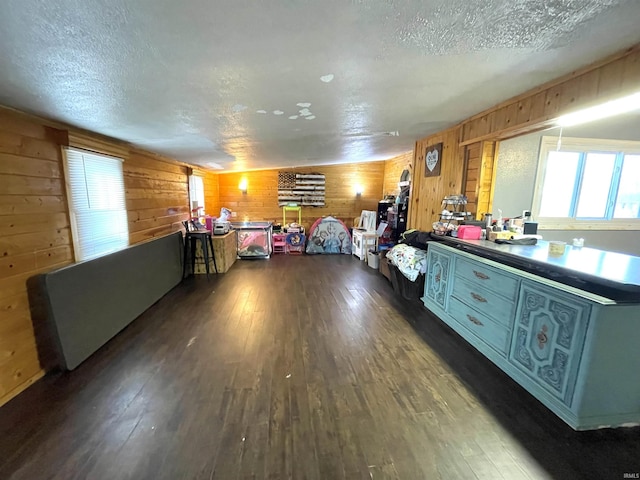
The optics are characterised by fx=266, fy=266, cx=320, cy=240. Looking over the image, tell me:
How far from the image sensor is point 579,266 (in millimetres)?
1708

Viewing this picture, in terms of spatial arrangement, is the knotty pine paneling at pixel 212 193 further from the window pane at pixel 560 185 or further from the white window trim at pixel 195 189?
the window pane at pixel 560 185

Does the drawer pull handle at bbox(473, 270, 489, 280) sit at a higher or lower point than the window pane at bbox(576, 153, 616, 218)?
lower

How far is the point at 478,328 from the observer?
7.80ft

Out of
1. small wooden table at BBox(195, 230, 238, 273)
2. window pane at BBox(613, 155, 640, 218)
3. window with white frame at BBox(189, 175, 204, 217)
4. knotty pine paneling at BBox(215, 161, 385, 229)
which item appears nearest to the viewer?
window pane at BBox(613, 155, 640, 218)

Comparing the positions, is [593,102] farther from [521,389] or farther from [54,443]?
[54,443]

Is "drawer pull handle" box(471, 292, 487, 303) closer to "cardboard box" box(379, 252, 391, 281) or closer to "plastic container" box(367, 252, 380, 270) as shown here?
"cardboard box" box(379, 252, 391, 281)

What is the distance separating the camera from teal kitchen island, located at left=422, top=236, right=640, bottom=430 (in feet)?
4.87

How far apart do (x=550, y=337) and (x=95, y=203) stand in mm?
3971

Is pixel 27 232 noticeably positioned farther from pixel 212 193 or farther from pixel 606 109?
pixel 212 193

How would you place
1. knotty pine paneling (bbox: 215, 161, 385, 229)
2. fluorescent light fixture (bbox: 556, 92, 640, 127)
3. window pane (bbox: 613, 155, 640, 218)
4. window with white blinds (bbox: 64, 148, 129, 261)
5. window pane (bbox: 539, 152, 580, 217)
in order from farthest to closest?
knotty pine paneling (bbox: 215, 161, 385, 229)
window pane (bbox: 613, 155, 640, 218)
window pane (bbox: 539, 152, 580, 217)
window with white blinds (bbox: 64, 148, 129, 261)
fluorescent light fixture (bbox: 556, 92, 640, 127)

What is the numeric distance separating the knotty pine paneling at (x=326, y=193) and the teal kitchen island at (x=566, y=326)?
505 centimetres


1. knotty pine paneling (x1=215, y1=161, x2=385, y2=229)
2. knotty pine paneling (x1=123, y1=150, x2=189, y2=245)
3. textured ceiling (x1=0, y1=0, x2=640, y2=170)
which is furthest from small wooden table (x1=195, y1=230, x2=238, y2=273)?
textured ceiling (x1=0, y1=0, x2=640, y2=170)

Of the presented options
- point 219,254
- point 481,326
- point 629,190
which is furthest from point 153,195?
point 629,190

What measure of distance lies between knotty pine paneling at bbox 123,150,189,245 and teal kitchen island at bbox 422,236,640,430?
3879 mm
